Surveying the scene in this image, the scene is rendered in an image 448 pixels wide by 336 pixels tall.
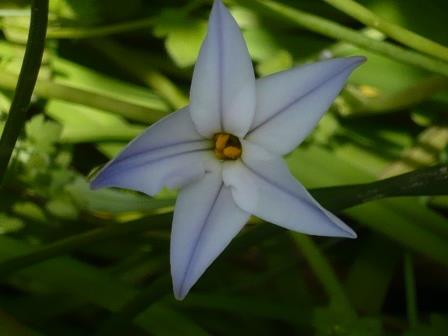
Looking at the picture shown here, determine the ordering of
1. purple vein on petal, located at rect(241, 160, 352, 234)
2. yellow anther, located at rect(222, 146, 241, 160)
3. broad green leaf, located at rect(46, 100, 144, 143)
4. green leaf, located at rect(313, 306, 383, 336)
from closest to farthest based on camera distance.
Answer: purple vein on petal, located at rect(241, 160, 352, 234) → yellow anther, located at rect(222, 146, 241, 160) → green leaf, located at rect(313, 306, 383, 336) → broad green leaf, located at rect(46, 100, 144, 143)

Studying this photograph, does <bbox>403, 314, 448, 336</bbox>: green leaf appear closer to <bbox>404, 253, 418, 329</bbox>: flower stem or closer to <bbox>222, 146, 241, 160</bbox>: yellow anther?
<bbox>404, 253, 418, 329</bbox>: flower stem

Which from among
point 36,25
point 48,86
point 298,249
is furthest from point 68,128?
point 36,25

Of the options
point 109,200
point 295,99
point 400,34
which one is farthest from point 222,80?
point 109,200

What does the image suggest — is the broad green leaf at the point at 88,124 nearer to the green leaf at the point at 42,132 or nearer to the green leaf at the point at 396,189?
the green leaf at the point at 42,132

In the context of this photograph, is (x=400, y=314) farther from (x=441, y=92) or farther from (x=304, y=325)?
(x=441, y=92)

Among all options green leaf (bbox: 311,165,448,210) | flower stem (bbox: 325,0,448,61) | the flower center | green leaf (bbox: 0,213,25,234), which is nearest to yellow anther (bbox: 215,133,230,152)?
the flower center

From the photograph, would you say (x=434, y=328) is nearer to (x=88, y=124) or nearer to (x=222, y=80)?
(x=222, y=80)
